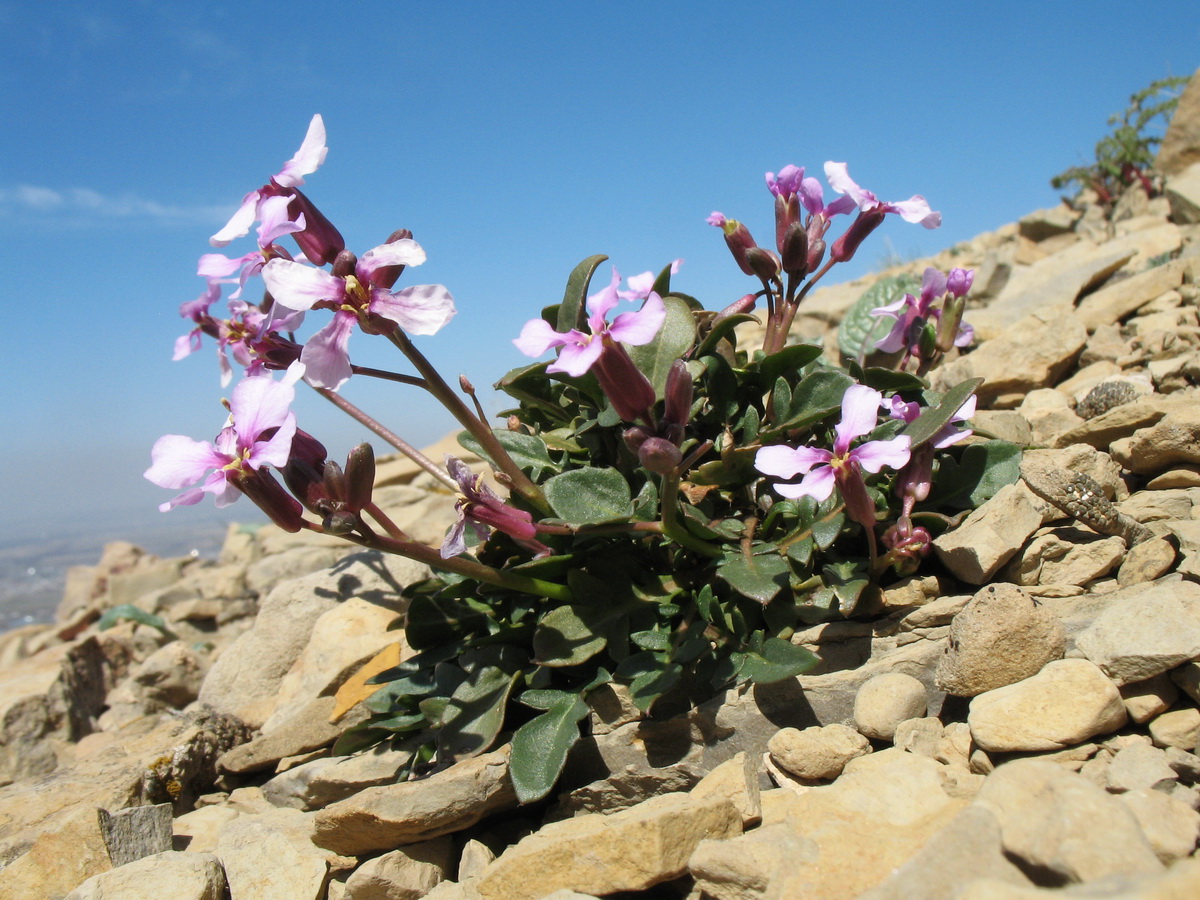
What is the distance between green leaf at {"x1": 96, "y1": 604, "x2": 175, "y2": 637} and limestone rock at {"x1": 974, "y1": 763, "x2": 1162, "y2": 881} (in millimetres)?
5920

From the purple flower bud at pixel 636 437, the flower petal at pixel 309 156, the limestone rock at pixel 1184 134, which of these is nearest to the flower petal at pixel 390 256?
the flower petal at pixel 309 156

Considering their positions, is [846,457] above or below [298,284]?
below

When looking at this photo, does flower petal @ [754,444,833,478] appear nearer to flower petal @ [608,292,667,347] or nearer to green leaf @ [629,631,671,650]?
flower petal @ [608,292,667,347]

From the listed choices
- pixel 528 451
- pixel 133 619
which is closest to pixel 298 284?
pixel 528 451

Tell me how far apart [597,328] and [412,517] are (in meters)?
3.77

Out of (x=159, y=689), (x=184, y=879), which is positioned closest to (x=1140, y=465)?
(x=184, y=879)

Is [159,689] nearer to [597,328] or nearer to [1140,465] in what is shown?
[597,328]

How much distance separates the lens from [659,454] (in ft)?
7.43

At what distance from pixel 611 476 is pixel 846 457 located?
0.80 meters

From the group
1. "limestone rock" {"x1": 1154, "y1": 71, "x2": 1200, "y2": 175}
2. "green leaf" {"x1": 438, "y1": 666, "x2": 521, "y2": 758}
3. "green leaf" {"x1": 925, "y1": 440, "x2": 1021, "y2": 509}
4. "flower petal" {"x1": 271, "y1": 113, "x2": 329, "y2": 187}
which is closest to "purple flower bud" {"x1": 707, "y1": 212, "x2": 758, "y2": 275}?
"green leaf" {"x1": 925, "y1": 440, "x2": 1021, "y2": 509}

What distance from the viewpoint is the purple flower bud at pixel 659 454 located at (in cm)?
225

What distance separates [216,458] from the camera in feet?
7.78

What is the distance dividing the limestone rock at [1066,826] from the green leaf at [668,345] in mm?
1861

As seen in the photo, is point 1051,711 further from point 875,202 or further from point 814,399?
point 875,202
